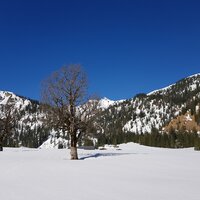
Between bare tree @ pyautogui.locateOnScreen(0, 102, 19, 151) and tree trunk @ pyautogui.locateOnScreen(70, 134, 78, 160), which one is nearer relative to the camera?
tree trunk @ pyautogui.locateOnScreen(70, 134, 78, 160)

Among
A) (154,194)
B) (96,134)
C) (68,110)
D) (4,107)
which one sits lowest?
(154,194)

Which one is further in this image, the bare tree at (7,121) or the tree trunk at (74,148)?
the bare tree at (7,121)

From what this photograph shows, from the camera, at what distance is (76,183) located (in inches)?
682

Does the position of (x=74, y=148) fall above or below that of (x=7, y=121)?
below

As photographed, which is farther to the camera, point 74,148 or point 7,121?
point 7,121

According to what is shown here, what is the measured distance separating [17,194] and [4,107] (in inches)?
2306

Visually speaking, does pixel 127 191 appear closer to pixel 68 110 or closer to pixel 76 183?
pixel 76 183

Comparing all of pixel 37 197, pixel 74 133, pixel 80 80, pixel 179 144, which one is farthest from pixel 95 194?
pixel 179 144

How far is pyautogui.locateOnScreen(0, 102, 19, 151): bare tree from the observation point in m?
65.2

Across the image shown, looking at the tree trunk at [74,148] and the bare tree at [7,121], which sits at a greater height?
the bare tree at [7,121]

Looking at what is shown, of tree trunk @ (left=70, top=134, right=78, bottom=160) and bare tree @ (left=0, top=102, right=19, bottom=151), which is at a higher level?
bare tree @ (left=0, top=102, right=19, bottom=151)

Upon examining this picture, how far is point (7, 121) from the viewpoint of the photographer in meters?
66.0

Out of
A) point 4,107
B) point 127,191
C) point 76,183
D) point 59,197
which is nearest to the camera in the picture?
point 59,197

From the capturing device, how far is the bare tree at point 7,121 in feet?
214
